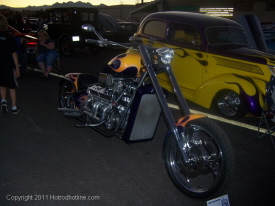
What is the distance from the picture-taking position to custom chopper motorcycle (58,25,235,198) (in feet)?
10.0

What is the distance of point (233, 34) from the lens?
6.66 meters

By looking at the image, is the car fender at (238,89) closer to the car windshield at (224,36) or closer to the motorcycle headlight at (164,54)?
the car windshield at (224,36)

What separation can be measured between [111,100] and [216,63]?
285cm

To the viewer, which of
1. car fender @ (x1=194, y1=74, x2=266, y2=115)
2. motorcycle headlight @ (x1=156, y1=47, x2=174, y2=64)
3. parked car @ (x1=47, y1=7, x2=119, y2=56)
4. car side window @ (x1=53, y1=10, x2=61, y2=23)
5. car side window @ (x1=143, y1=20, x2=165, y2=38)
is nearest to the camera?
motorcycle headlight @ (x1=156, y1=47, x2=174, y2=64)

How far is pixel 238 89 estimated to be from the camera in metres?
5.59

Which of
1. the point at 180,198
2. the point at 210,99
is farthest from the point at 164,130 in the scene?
the point at 180,198

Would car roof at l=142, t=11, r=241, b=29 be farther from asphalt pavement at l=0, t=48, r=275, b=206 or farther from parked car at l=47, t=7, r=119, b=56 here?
parked car at l=47, t=7, r=119, b=56

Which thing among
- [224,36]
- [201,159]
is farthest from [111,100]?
[224,36]

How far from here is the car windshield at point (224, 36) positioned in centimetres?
646

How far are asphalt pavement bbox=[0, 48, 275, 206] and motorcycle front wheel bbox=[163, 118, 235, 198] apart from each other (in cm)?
18

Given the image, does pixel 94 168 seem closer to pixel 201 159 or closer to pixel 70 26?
pixel 201 159

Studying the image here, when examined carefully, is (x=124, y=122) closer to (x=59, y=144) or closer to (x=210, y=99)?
(x=59, y=144)

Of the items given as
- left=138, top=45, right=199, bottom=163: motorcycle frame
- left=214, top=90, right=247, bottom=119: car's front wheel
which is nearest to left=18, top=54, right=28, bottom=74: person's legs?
left=214, top=90, right=247, bottom=119: car's front wheel

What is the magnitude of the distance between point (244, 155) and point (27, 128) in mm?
3556
